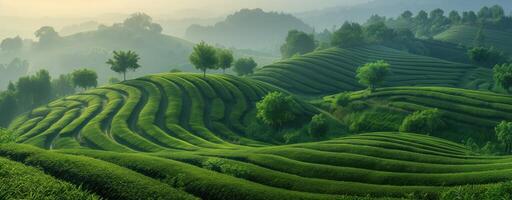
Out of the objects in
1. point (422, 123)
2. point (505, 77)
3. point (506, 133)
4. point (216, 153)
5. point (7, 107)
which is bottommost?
point (7, 107)

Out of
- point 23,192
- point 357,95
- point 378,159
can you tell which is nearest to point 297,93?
point 357,95

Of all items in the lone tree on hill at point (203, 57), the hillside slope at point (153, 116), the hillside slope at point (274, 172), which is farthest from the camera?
the lone tree on hill at point (203, 57)

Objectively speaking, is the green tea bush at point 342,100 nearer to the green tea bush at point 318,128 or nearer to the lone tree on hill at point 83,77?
the green tea bush at point 318,128

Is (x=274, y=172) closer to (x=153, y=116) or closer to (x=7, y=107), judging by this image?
(x=153, y=116)

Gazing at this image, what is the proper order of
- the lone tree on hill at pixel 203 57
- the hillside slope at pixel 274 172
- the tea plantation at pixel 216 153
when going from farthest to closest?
the lone tree on hill at pixel 203 57
the hillside slope at pixel 274 172
the tea plantation at pixel 216 153

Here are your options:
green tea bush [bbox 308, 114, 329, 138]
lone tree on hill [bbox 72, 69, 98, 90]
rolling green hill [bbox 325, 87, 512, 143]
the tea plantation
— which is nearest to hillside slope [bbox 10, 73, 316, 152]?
the tea plantation

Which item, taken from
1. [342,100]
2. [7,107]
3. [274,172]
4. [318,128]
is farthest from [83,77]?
[274,172]

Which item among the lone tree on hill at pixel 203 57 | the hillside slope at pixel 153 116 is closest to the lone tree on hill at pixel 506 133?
the hillside slope at pixel 153 116
